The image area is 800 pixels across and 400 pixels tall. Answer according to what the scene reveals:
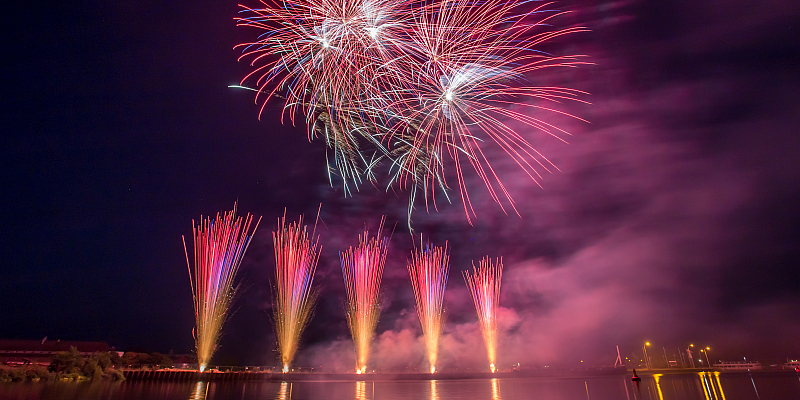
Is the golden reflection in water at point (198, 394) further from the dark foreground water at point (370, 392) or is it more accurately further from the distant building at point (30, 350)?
the distant building at point (30, 350)

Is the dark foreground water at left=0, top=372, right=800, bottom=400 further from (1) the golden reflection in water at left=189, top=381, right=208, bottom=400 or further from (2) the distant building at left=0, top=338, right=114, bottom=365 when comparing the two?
(2) the distant building at left=0, top=338, right=114, bottom=365

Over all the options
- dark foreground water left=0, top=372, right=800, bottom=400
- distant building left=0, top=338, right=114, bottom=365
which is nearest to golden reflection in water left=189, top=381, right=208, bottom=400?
dark foreground water left=0, top=372, right=800, bottom=400

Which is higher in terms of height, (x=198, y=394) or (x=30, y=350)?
(x=30, y=350)

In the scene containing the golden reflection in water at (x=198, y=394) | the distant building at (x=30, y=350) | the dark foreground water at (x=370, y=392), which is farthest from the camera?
the distant building at (x=30, y=350)

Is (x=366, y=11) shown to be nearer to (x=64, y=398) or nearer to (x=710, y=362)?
(x=64, y=398)

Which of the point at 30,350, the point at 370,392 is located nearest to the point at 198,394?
the point at 370,392

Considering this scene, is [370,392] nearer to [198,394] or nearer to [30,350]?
[198,394]

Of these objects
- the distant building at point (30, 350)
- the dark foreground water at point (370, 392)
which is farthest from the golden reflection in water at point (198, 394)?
the distant building at point (30, 350)

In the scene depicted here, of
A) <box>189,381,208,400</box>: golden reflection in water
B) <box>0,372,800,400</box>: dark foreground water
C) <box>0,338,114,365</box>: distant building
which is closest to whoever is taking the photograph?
<box>0,372,800,400</box>: dark foreground water

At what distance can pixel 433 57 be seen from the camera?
68.4 ft

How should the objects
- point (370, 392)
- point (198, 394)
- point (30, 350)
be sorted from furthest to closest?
point (30, 350), point (370, 392), point (198, 394)

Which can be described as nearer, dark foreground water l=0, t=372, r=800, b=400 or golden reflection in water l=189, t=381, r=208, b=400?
dark foreground water l=0, t=372, r=800, b=400

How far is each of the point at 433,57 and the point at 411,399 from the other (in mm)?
20982

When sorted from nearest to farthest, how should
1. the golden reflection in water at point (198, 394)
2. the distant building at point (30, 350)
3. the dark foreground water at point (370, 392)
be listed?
the dark foreground water at point (370, 392) < the golden reflection in water at point (198, 394) < the distant building at point (30, 350)
